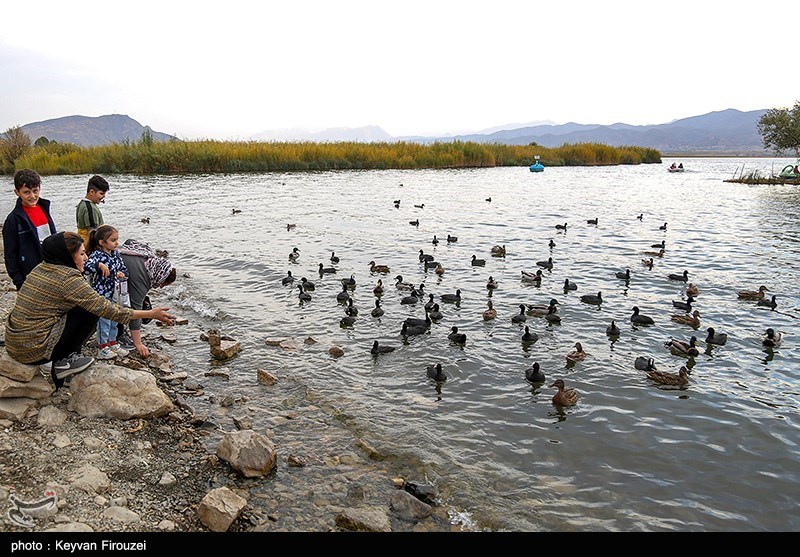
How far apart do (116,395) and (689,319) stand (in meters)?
11.6

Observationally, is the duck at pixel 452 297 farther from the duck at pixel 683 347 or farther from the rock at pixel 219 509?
the rock at pixel 219 509

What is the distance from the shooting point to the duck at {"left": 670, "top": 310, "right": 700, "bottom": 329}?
37.9 feet

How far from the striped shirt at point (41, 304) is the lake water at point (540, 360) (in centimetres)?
280

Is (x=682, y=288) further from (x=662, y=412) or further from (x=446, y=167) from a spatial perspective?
(x=446, y=167)

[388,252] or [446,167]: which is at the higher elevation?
[446,167]

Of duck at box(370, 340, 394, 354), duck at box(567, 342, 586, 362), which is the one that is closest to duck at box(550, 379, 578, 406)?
duck at box(567, 342, 586, 362)

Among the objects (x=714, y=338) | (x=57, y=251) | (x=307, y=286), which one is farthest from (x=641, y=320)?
(x=57, y=251)

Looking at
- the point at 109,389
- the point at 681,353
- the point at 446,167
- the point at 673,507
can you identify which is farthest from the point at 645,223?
the point at 446,167

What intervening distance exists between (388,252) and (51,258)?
13.6 meters

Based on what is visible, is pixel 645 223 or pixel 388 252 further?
pixel 645 223

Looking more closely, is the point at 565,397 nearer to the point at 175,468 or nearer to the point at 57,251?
the point at 175,468

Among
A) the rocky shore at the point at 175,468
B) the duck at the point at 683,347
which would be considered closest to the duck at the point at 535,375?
the duck at the point at 683,347

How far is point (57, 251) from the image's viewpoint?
6.09 m

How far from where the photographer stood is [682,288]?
1454 centimetres
